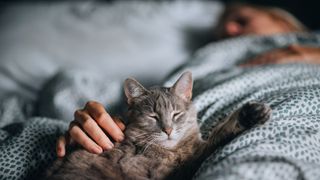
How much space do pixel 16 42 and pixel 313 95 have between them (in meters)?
1.57

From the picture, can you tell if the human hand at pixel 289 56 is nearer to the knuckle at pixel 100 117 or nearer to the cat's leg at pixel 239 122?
the cat's leg at pixel 239 122

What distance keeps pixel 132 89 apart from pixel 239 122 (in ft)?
1.29

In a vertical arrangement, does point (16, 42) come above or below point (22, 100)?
above

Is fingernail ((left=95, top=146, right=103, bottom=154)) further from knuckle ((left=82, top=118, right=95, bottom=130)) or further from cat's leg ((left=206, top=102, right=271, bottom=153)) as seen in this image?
cat's leg ((left=206, top=102, right=271, bottom=153))

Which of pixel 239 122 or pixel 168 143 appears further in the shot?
pixel 168 143

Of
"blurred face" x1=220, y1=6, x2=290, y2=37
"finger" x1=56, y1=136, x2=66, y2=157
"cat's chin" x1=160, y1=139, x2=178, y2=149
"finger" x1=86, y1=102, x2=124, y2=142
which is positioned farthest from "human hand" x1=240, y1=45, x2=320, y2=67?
"finger" x1=56, y1=136, x2=66, y2=157

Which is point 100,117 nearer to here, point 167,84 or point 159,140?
point 159,140

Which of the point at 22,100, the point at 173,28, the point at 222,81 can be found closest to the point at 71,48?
the point at 22,100

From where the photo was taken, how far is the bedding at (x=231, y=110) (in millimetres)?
982

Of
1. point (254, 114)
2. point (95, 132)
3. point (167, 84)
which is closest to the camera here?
point (254, 114)

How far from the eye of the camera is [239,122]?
1149mm

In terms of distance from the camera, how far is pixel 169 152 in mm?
1246

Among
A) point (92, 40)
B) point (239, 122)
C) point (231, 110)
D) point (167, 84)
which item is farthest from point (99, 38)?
point (239, 122)

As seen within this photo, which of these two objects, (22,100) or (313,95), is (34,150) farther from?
(313,95)
